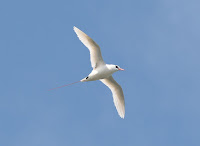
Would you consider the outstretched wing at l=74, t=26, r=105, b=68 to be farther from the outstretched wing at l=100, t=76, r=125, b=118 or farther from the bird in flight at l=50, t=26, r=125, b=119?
the outstretched wing at l=100, t=76, r=125, b=118

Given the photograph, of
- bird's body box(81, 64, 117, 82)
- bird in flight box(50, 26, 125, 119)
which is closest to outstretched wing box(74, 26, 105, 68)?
bird in flight box(50, 26, 125, 119)

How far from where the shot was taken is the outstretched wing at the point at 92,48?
95.0ft

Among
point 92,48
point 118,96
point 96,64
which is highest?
point 92,48

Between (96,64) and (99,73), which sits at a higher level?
(96,64)

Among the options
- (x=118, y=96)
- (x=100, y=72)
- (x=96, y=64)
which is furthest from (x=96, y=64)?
(x=118, y=96)

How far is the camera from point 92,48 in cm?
2930

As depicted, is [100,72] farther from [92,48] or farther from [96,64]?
[92,48]

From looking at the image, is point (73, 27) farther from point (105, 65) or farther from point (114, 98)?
point (114, 98)

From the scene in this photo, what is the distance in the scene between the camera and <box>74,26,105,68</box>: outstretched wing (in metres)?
29.0

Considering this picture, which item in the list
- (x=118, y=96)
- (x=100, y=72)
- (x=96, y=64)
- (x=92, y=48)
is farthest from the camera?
(x=118, y=96)

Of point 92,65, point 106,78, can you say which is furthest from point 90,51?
point 106,78

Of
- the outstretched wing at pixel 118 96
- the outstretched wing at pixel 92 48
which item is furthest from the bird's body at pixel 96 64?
the outstretched wing at pixel 118 96

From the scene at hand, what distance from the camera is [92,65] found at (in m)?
29.9

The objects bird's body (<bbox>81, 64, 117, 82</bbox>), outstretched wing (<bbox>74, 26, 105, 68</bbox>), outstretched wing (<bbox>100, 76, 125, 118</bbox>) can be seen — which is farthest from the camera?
outstretched wing (<bbox>100, 76, 125, 118</bbox>)
